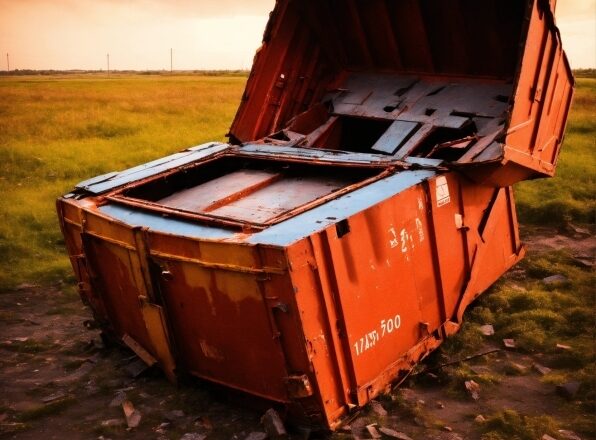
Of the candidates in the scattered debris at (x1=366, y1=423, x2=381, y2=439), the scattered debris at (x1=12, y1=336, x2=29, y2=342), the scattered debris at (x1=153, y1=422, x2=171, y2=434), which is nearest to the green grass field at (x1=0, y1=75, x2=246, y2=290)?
the scattered debris at (x1=12, y1=336, x2=29, y2=342)

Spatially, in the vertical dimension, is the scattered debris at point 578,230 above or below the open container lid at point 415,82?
below

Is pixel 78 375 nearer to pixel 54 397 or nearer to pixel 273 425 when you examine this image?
pixel 54 397

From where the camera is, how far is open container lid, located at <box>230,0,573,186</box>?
5.52 metres

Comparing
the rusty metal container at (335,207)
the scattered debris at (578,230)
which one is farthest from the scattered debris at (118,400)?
the scattered debris at (578,230)

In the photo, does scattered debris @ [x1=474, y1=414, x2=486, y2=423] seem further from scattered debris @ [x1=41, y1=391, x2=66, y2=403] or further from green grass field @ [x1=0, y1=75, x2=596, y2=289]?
green grass field @ [x1=0, y1=75, x2=596, y2=289]

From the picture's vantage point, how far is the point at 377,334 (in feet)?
14.3

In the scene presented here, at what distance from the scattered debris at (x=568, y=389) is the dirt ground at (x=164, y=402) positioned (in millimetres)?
57

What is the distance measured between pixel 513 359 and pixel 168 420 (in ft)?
9.43

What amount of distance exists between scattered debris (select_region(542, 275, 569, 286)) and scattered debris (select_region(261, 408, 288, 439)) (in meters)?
3.82

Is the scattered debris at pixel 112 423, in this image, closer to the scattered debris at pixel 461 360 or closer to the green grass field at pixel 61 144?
the scattered debris at pixel 461 360

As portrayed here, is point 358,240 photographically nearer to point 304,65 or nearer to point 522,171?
point 522,171

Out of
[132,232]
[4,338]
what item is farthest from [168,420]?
[4,338]

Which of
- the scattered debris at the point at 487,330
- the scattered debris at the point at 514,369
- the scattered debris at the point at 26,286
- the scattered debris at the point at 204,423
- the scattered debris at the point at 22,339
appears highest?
the scattered debris at the point at 26,286

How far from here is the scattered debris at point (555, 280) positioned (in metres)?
6.70
